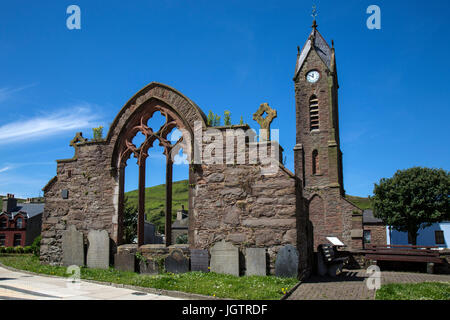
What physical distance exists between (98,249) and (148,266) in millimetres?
1995

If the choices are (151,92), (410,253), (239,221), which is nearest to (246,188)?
(239,221)

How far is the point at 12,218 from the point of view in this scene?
44.5m

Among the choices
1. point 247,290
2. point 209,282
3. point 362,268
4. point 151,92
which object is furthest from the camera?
point 362,268

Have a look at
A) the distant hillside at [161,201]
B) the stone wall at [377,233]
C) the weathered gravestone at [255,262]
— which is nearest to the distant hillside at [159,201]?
the distant hillside at [161,201]

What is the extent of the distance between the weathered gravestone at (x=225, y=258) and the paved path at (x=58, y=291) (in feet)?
8.61

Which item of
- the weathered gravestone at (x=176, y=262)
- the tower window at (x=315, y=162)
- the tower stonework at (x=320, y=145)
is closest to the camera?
the weathered gravestone at (x=176, y=262)

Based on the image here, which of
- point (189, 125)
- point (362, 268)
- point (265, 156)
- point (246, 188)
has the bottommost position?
point (362, 268)

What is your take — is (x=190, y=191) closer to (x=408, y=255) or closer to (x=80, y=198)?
(x=80, y=198)

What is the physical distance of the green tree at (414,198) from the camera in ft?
103

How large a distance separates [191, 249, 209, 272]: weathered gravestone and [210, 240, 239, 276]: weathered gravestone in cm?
18

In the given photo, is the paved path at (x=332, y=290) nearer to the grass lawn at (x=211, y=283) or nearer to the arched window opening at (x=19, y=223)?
the grass lawn at (x=211, y=283)

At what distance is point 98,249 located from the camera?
12430mm

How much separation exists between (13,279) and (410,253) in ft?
45.4

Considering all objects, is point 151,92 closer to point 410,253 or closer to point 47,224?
point 47,224
